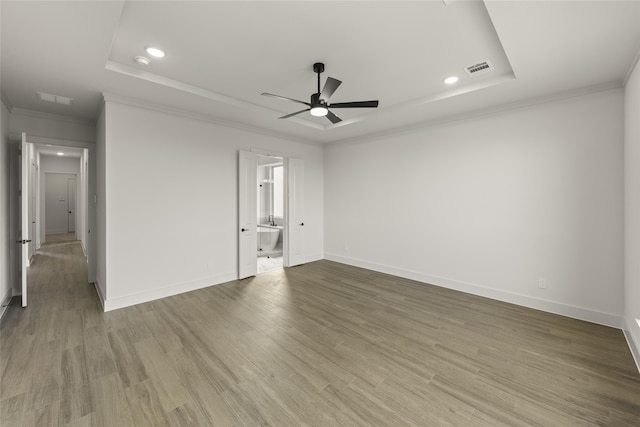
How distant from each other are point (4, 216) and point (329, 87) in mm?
4636

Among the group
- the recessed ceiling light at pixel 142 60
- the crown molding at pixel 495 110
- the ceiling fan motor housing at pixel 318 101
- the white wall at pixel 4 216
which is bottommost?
the white wall at pixel 4 216

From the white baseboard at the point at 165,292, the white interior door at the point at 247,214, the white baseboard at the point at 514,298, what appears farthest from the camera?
the white interior door at the point at 247,214

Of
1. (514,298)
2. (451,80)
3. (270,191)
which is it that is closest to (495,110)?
(451,80)

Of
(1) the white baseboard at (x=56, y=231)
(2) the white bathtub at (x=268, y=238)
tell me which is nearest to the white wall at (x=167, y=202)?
(2) the white bathtub at (x=268, y=238)

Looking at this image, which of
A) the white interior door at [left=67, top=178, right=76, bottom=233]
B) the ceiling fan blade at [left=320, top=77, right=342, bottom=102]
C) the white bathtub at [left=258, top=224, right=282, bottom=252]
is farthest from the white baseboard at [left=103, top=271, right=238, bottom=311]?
the white interior door at [left=67, top=178, right=76, bottom=233]

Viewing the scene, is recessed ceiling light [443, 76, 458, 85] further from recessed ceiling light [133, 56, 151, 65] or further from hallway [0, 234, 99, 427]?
hallway [0, 234, 99, 427]

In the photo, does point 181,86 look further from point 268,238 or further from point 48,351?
point 268,238

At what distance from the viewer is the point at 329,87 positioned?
8.55ft

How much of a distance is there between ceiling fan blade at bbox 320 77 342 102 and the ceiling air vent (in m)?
1.57

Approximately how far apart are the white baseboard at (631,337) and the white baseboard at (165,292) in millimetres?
5029

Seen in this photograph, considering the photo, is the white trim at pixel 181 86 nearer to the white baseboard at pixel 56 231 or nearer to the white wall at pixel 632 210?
the white wall at pixel 632 210

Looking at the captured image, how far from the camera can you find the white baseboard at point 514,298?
3.15 meters

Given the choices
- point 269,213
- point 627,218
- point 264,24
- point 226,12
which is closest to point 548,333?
point 627,218

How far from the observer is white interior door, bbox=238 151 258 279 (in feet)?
15.8
